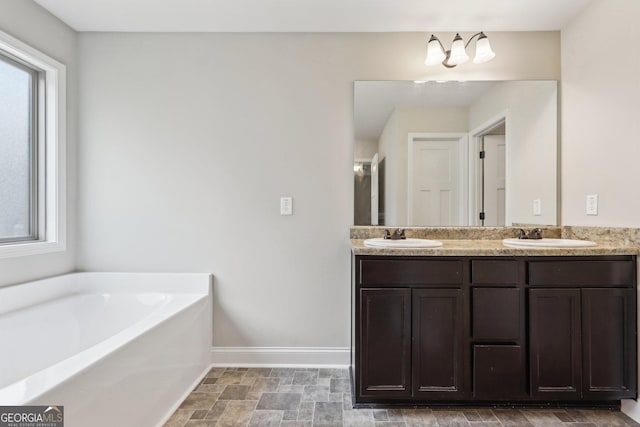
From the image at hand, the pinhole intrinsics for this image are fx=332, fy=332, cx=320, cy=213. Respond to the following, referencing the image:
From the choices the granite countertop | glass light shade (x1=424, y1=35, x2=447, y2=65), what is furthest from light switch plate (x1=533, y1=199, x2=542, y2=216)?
glass light shade (x1=424, y1=35, x2=447, y2=65)

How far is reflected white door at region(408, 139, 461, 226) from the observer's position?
7.69 feet

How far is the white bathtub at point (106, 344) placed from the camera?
1204 millimetres

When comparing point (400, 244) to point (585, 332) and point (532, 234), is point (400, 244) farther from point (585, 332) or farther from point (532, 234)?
point (585, 332)

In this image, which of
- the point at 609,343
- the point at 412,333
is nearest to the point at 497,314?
the point at 412,333

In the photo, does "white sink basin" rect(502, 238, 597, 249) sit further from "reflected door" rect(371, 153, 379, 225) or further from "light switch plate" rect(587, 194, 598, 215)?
"reflected door" rect(371, 153, 379, 225)

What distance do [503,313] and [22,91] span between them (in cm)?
323

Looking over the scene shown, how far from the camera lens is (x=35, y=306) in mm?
2033

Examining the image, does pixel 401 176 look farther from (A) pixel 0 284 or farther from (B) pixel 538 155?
(A) pixel 0 284

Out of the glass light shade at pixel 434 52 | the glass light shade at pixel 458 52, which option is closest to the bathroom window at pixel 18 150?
the glass light shade at pixel 434 52

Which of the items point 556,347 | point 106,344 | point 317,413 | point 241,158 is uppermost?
point 241,158

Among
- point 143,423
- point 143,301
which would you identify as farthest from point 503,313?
point 143,301

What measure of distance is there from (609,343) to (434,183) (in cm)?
131

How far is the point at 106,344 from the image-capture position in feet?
4.68

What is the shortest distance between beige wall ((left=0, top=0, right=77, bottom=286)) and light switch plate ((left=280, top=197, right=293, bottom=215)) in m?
1.50
